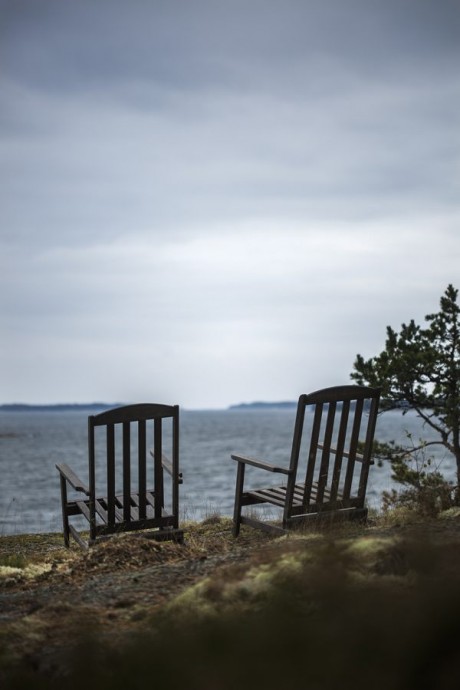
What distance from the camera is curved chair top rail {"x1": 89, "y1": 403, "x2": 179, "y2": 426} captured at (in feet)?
22.3

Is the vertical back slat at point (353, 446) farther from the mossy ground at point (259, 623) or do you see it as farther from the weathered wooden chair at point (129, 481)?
the mossy ground at point (259, 623)

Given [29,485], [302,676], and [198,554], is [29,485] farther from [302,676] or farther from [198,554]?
[302,676]

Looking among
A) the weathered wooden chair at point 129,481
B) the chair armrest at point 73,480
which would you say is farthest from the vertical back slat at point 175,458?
the chair armrest at point 73,480

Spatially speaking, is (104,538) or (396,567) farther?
(104,538)

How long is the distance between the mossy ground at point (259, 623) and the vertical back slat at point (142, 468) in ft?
5.10

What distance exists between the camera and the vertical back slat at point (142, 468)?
6.95 meters

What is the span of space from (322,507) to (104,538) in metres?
2.18

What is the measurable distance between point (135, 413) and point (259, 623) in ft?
11.1

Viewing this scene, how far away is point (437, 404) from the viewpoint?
34.5 feet

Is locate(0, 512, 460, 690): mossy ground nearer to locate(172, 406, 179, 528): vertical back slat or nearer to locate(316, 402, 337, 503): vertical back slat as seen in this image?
locate(172, 406, 179, 528): vertical back slat

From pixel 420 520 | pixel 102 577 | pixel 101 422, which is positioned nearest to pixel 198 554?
pixel 102 577

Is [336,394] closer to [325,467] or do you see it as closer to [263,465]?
[325,467]

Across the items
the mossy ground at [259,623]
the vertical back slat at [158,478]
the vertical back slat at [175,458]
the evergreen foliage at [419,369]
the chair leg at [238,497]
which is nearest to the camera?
the mossy ground at [259,623]

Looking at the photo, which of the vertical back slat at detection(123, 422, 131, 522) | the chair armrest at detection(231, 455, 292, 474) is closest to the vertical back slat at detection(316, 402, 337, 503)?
the chair armrest at detection(231, 455, 292, 474)
